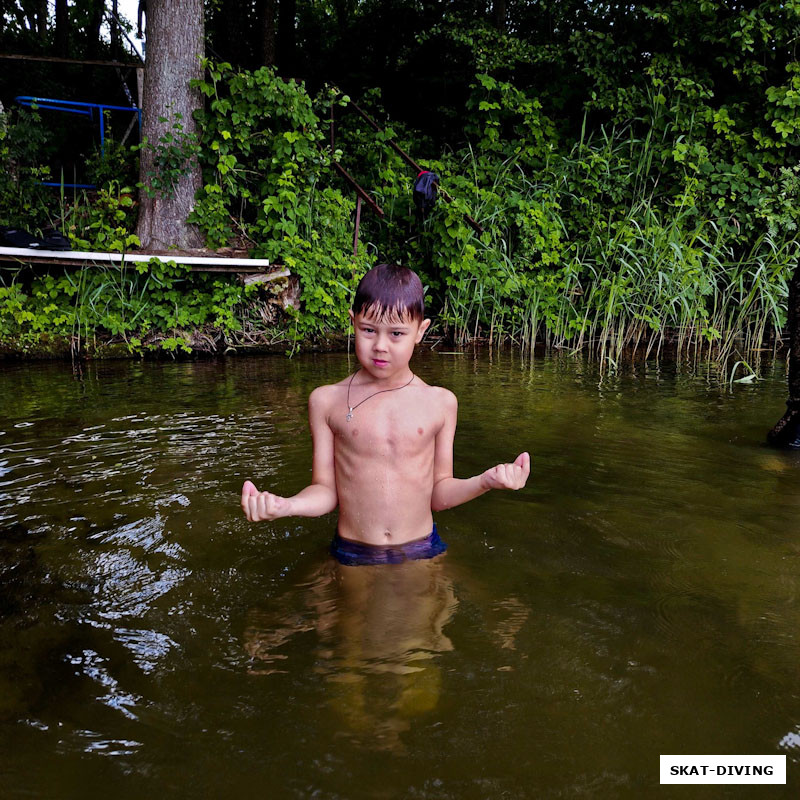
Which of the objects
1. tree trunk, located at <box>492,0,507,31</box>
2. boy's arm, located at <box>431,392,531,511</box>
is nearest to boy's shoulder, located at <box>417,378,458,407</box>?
boy's arm, located at <box>431,392,531,511</box>

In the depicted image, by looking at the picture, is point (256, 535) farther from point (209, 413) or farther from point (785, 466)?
point (785, 466)

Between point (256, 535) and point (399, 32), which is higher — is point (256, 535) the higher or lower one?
the lower one

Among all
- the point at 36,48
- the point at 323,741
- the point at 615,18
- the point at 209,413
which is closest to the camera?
the point at 323,741

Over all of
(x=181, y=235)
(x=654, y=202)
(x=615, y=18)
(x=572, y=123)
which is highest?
(x=615, y=18)

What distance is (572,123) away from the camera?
1069 centimetres

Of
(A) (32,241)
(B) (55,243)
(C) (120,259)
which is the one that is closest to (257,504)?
(C) (120,259)

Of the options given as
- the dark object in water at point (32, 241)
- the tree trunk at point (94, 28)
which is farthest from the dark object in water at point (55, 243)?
the tree trunk at point (94, 28)

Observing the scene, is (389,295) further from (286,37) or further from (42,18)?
(42,18)

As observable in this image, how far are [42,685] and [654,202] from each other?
32.3 ft

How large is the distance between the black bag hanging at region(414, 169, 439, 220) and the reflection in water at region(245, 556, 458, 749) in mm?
6541

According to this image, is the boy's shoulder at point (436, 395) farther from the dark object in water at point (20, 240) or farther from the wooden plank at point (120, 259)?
the dark object in water at point (20, 240)

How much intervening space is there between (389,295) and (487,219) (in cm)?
715

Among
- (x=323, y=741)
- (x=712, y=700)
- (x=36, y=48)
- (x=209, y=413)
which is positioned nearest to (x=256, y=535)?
(x=323, y=741)

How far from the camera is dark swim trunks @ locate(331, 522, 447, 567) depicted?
101 inches
